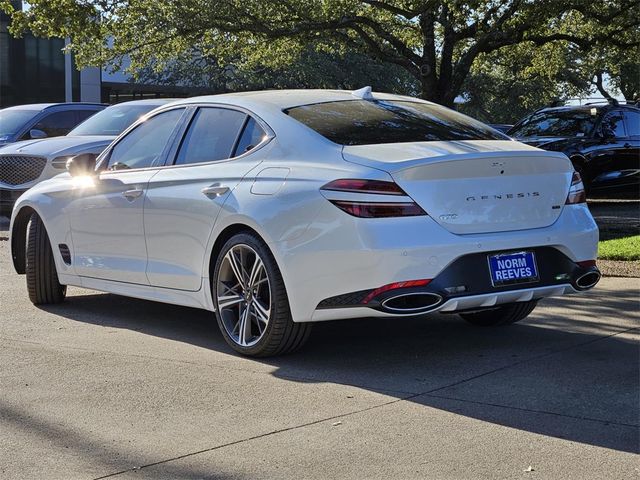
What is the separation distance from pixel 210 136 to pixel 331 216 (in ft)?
5.01

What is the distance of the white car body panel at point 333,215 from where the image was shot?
221 inches

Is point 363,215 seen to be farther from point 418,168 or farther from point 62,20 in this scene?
point 62,20

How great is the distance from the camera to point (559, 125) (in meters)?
17.4

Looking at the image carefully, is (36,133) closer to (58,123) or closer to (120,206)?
(58,123)

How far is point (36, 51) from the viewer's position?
4681 cm

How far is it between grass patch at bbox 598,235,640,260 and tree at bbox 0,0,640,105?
470cm

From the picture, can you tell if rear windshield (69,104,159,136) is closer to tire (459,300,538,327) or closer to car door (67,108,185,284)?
car door (67,108,185,284)

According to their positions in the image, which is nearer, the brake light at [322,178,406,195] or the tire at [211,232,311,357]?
the brake light at [322,178,406,195]

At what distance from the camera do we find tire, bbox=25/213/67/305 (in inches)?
321

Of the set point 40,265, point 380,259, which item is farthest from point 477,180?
point 40,265

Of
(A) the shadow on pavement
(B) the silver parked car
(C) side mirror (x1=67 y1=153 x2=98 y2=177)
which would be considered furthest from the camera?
(B) the silver parked car

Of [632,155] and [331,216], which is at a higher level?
[331,216]

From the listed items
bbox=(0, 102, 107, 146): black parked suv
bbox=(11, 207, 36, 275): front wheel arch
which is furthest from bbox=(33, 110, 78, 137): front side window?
bbox=(11, 207, 36, 275): front wheel arch

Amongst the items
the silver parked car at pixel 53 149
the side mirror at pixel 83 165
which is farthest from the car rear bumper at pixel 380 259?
the silver parked car at pixel 53 149
